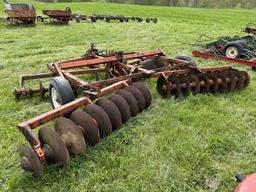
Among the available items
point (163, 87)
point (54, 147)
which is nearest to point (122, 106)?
point (54, 147)

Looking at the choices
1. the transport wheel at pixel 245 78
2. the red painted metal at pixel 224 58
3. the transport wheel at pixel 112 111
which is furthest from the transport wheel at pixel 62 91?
the red painted metal at pixel 224 58

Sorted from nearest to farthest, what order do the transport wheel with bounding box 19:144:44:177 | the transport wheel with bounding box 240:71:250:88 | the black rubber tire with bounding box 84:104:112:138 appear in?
1. the transport wheel with bounding box 19:144:44:177
2. the black rubber tire with bounding box 84:104:112:138
3. the transport wheel with bounding box 240:71:250:88

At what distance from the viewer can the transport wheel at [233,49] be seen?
276 inches

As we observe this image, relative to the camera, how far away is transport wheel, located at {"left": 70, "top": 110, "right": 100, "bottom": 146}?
2826 mm

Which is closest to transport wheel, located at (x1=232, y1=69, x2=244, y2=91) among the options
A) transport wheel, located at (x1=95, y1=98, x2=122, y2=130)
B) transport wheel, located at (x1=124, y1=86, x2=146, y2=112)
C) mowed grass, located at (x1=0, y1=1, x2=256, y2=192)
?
mowed grass, located at (x1=0, y1=1, x2=256, y2=192)

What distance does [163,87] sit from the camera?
13.8 ft

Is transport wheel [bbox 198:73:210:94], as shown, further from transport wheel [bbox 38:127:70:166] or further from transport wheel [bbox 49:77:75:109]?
transport wheel [bbox 38:127:70:166]

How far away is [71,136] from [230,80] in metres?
2.98

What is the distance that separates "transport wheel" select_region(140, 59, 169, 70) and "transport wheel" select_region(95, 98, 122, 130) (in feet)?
6.62

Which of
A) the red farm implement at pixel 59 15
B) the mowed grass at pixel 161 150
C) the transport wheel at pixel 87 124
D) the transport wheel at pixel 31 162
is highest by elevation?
the red farm implement at pixel 59 15

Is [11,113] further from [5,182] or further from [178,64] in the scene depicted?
[178,64]

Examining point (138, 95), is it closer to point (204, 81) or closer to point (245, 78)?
point (204, 81)

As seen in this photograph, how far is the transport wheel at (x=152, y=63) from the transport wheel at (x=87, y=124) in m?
2.41

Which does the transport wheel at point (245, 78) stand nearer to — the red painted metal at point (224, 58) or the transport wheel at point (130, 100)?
the red painted metal at point (224, 58)
